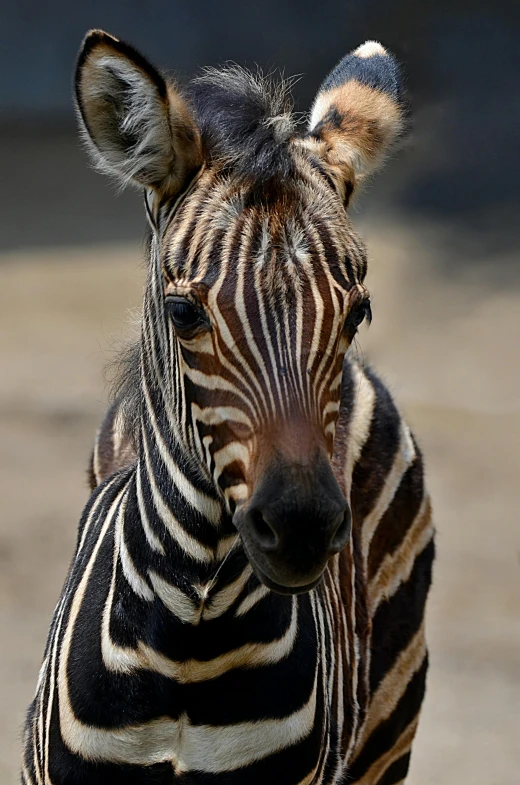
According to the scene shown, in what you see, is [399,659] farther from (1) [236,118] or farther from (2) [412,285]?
(2) [412,285]

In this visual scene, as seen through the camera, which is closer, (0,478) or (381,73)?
(381,73)

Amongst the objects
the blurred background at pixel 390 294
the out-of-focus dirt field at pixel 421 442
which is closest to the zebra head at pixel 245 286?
the out-of-focus dirt field at pixel 421 442

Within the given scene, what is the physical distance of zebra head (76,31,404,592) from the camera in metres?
2.40

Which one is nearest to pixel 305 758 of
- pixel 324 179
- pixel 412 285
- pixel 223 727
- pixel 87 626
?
pixel 223 727

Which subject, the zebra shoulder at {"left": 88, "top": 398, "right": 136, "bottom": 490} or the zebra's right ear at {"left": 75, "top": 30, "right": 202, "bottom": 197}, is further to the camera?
the zebra shoulder at {"left": 88, "top": 398, "right": 136, "bottom": 490}

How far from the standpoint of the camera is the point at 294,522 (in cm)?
232

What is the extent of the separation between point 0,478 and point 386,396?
496cm

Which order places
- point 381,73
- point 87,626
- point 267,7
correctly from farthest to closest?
point 267,7 → point 381,73 → point 87,626

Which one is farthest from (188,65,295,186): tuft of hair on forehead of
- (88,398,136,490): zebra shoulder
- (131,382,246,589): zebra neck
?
(88,398,136,490): zebra shoulder

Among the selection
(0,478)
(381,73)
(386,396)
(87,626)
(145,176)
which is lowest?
(0,478)

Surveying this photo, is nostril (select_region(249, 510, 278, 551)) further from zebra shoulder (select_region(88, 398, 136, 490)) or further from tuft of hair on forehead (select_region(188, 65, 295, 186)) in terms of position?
zebra shoulder (select_region(88, 398, 136, 490))

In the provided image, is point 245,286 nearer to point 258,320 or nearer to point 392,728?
point 258,320

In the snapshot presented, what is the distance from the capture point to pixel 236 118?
2816 millimetres

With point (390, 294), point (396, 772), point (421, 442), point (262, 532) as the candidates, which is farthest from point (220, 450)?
point (390, 294)
